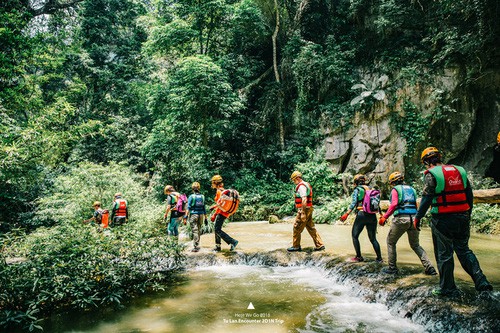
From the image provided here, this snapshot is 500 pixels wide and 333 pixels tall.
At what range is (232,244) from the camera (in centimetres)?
815

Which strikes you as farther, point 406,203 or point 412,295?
point 406,203

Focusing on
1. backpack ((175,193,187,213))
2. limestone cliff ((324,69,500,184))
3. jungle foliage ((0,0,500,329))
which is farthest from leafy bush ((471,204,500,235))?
backpack ((175,193,187,213))

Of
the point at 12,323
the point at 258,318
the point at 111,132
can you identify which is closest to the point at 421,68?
the point at 258,318

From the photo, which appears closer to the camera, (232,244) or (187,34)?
(232,244)

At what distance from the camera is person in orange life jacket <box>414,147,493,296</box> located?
13.1ft

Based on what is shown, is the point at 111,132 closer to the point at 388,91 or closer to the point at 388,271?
the point at 388,91

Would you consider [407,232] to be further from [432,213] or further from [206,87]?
[206,87]

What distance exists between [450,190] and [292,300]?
2.98 meters

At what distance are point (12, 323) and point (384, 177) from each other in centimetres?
1585

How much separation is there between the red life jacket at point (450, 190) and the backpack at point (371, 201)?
165 centimetres

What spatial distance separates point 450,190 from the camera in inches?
159

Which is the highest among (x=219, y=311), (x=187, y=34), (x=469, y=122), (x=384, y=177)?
(x=187, y=34)

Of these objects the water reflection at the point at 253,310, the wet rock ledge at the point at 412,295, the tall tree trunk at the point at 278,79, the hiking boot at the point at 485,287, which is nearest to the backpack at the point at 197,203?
the wet rock ledge at the point at 412,295

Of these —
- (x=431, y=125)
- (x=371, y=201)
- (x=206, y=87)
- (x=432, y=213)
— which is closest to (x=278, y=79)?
(x=206, y=87)
